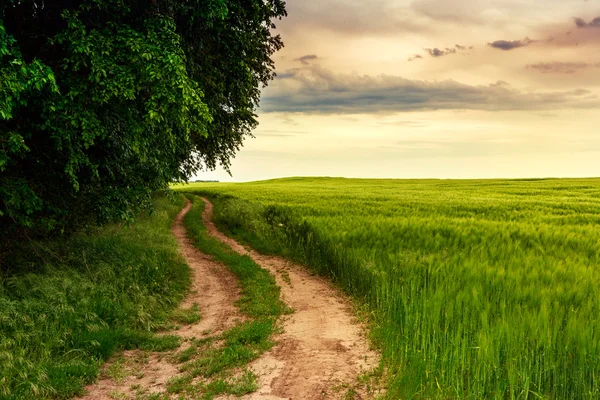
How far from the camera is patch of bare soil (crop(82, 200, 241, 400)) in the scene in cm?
593

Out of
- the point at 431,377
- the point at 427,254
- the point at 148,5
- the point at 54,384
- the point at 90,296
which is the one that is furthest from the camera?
the point at 427,254

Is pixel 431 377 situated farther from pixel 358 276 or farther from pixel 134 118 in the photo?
pixel 134 118

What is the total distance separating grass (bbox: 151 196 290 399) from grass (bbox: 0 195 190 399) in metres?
0.89

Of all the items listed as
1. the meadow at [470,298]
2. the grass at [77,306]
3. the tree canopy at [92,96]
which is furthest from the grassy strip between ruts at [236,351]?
the tree canopy at [92,96]

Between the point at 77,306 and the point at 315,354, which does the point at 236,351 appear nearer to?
the point at 315,354

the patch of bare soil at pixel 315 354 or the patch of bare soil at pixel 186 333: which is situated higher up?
the patch of bare soil at pixel 315 354

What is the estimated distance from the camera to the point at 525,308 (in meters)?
5.79

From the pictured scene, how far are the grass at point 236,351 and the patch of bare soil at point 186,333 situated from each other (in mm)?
251

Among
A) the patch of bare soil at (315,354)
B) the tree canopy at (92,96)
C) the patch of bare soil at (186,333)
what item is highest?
the tree canopy at (92,96)

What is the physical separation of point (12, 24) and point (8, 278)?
568 cm

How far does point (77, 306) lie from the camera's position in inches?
311

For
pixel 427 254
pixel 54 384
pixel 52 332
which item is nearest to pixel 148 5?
pixel 52 332

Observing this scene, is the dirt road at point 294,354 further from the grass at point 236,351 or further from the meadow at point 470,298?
the meadow at point 470,298

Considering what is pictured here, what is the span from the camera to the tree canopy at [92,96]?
A: 7.57 meters
